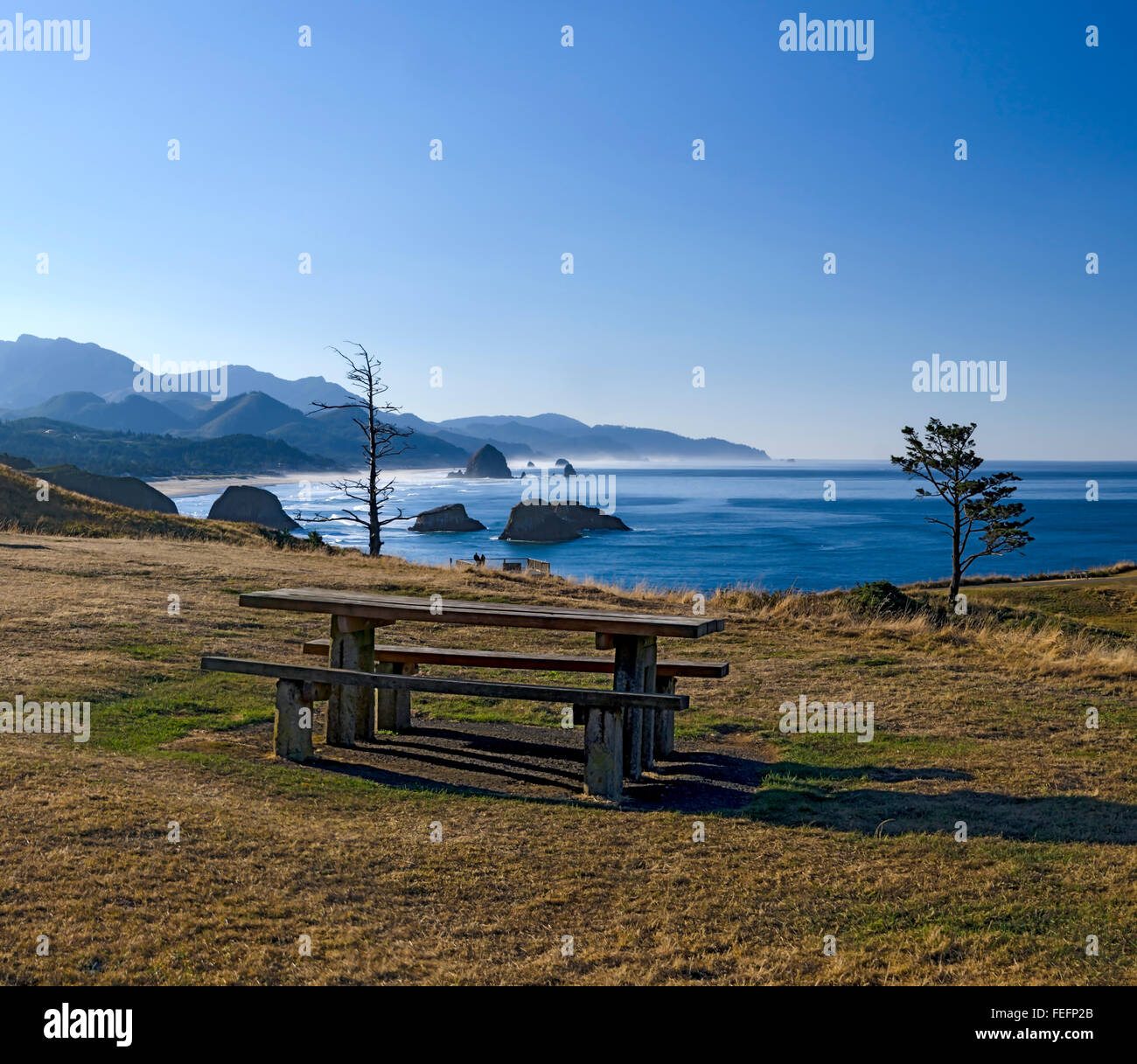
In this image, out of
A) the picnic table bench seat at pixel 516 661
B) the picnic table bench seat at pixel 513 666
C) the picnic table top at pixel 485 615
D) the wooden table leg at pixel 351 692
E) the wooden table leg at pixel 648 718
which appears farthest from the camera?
the picnic table bench seat at pixel 516 661

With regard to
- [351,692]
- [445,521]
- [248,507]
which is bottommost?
[351,692]

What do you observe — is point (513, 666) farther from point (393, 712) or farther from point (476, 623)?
point (393, 712)

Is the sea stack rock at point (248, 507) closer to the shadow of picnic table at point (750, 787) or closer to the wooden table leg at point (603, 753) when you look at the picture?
the shadow of picnic table at point (750, 787)

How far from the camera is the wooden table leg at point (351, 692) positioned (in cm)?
763

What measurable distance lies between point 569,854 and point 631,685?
2.21 meters

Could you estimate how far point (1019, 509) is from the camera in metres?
39.4

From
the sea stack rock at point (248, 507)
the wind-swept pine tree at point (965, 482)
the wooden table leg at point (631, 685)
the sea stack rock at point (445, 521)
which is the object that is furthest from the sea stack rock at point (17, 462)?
the wooden table leg at point (631, 685)


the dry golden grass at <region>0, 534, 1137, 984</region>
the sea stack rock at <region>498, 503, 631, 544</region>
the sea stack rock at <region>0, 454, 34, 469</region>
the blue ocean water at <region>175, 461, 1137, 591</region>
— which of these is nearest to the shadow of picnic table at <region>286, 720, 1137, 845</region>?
the dry golden grass at <region>0, 534, 1137, 984</region>

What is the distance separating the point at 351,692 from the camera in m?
7.69

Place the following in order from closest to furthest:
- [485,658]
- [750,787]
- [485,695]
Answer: [485,695]
[750,787]
[485,658]

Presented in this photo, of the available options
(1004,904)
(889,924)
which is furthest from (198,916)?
(1004,904)

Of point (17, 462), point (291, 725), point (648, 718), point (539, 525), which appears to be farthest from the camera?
point (539, 525)

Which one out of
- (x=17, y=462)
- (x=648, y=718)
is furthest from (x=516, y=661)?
(x=17, y=462)
